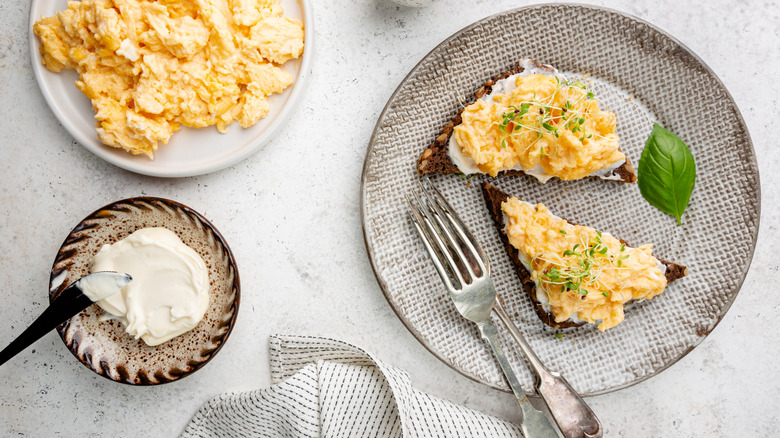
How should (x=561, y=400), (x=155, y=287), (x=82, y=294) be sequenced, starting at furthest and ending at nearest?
1. (x=561, y=400)
2. (x=155, y=287)
3. (x=82, y=294)

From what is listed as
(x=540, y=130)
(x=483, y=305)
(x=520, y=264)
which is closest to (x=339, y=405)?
(x=483, y=305)

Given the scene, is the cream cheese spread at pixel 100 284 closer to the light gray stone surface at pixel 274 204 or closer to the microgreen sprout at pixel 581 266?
the light gray stone surface at pixel 274 204

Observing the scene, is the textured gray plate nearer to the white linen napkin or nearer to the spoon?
the white linen napkin

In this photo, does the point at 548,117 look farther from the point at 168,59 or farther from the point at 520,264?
the point at 168,59

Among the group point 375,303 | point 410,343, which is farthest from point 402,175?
point 410,343

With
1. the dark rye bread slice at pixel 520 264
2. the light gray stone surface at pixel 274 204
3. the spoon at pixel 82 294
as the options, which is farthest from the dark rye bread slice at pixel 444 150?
the spoon at pixel 82 294

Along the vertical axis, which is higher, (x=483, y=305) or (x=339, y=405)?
(x=483, y=305)

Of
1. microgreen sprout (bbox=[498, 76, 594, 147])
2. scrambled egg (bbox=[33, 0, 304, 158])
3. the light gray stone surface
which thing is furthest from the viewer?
the light gray stone surface

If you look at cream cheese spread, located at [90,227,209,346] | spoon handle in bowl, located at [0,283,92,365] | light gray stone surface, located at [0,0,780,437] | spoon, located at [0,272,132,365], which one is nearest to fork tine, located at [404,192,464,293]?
light gray stone surface, located at [0,0,780,437]

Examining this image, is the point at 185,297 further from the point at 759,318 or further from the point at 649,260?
the point at 759,318
